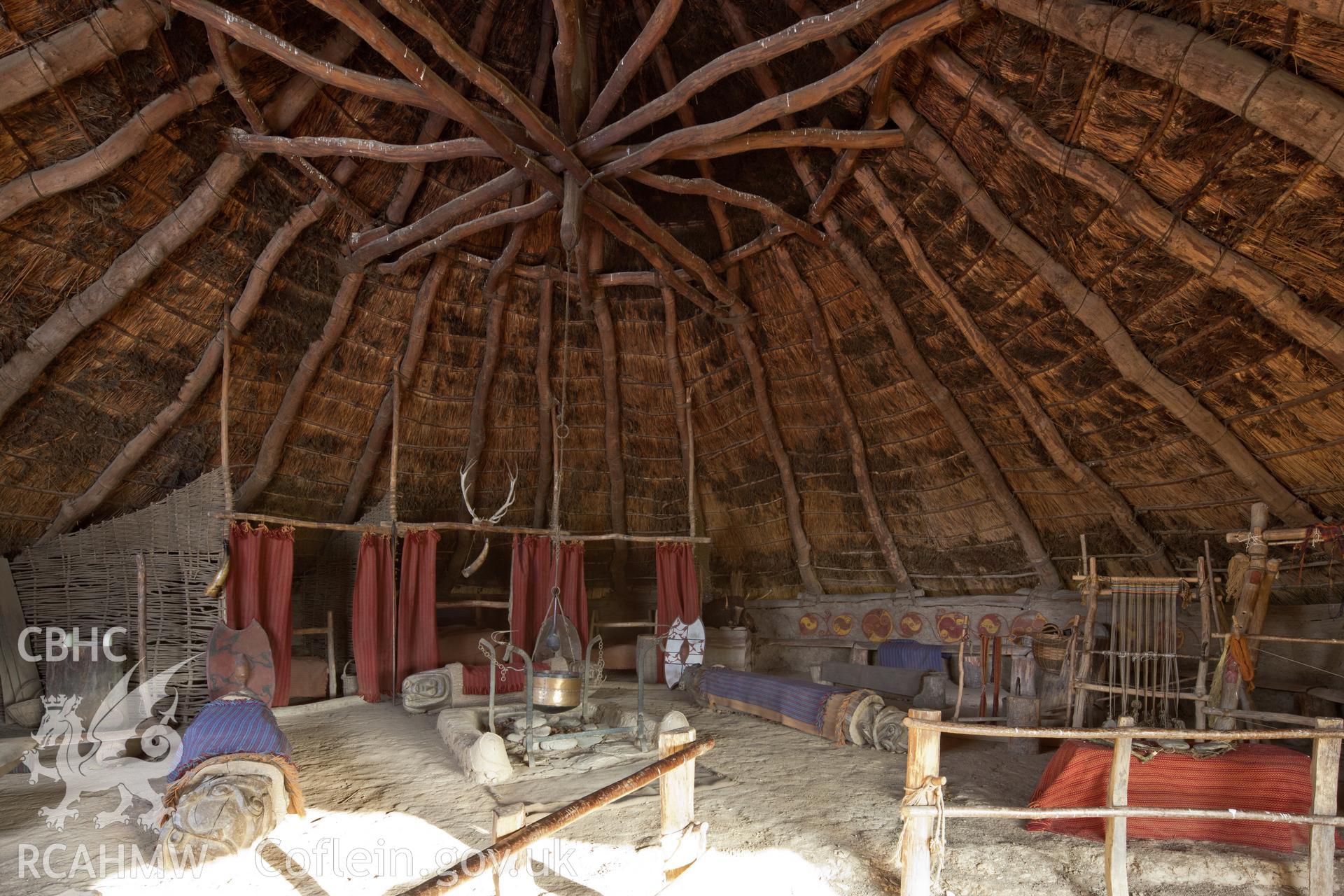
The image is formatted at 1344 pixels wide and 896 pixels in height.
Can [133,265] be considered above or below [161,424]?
above

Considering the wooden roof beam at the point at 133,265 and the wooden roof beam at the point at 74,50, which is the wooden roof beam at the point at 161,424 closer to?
the wooden roof beam at the point at 133,265

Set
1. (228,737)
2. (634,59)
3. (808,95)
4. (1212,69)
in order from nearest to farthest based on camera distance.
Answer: (1212,69) < (228,737) < (808,95) < (634,59)

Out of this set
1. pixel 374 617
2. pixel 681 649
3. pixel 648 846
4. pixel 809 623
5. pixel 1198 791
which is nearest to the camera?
pixel 648 846

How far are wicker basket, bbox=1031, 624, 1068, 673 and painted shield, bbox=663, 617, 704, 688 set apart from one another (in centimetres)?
348

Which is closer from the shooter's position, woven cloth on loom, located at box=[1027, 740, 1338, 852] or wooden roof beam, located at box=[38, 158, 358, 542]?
woven cloth on loom, located at box=[1027, 740, 1338, 852]

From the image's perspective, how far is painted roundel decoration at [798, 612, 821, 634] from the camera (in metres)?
8.41

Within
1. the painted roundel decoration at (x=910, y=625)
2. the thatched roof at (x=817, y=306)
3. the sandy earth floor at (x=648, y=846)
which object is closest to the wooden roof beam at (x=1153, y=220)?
the thatched roof at (x=817, y=306)

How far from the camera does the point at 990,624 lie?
707 cm

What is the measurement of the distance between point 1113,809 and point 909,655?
13.8 feet

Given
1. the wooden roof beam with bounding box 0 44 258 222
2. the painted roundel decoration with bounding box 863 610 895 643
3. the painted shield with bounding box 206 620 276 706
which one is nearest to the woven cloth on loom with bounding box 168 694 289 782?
the painted shield with bounding box 206 620 276 706

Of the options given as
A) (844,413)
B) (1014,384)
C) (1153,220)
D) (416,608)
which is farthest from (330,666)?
(1153,220)

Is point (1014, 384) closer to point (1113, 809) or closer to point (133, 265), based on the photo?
point (1113, 809)

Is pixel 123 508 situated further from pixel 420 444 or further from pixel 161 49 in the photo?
pixel 161 49

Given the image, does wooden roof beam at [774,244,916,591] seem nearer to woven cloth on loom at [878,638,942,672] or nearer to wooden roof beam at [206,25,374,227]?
woven cloth on loom at [878,638,942,672]
